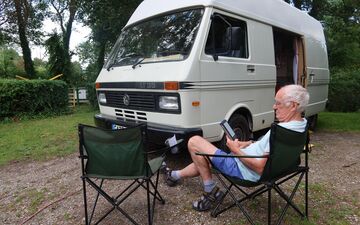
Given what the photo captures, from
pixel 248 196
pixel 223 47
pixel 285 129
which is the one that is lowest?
pixel 248 196

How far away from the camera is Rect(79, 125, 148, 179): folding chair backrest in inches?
112

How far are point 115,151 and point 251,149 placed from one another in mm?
1267

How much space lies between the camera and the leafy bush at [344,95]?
466 inches

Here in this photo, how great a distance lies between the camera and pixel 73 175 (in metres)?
4.78

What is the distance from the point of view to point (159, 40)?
4.82 metres

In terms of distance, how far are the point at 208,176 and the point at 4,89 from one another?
9315 millimetres

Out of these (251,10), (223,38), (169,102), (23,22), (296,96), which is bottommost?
(169,102)

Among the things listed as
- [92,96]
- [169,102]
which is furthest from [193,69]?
[92,96]

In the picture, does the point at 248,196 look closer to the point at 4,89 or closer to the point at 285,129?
the point at 285,129

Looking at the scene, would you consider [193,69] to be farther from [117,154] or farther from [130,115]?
[117,154]

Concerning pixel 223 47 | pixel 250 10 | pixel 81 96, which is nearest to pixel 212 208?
pixel 223 47

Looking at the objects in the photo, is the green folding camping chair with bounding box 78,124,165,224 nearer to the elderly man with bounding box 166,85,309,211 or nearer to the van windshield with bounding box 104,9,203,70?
the elderly man with bounding box 166,85,309,211

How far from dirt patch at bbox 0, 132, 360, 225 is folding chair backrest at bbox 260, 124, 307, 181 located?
2.16 feet

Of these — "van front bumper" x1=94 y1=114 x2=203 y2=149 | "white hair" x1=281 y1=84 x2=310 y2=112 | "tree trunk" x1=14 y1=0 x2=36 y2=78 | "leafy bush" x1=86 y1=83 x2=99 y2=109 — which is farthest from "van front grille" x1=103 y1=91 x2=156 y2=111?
"tree trunk" x1=14 y1=0 x2=36 y2=78
